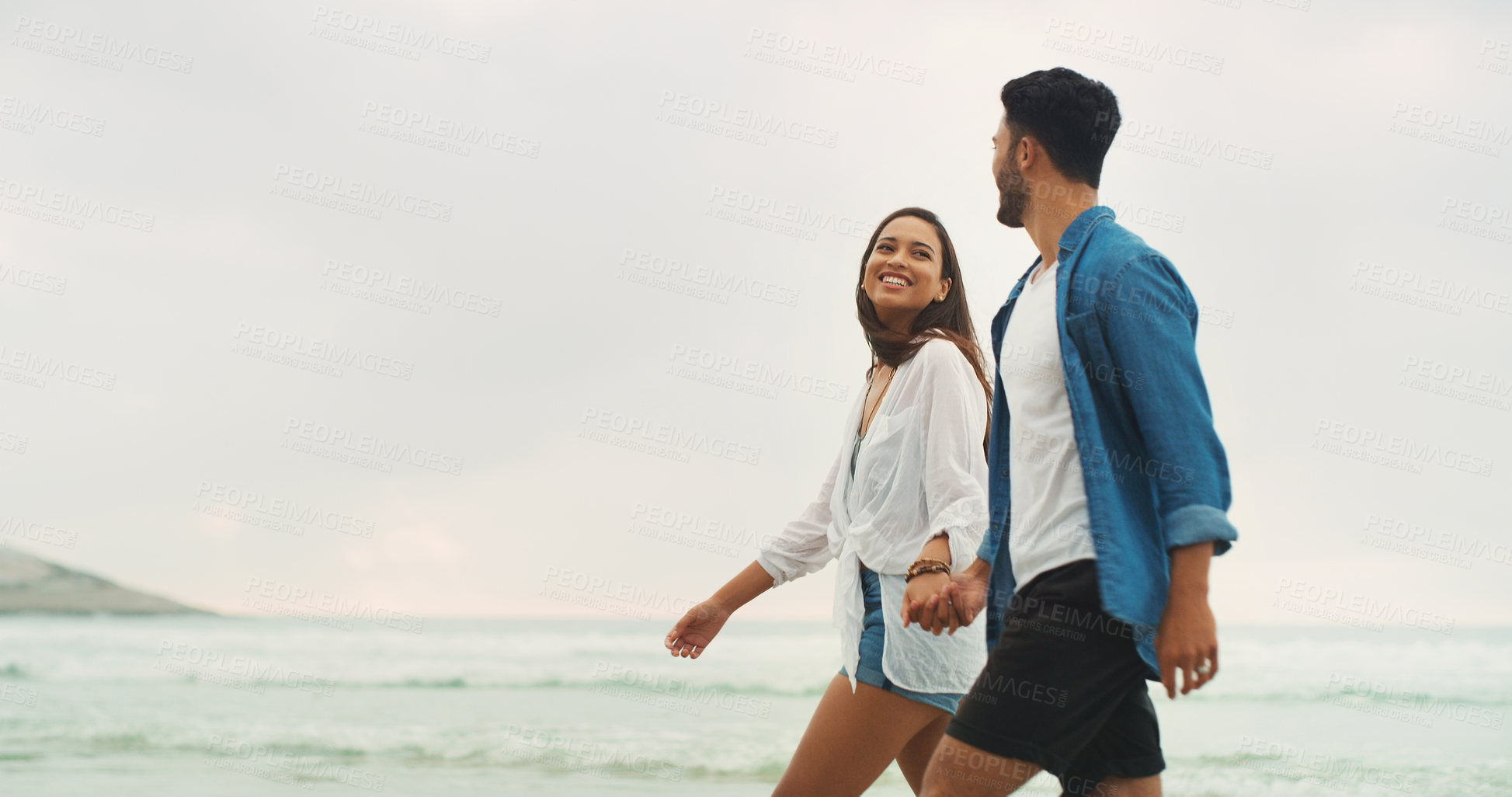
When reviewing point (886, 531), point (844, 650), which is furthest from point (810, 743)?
point (886, 531)

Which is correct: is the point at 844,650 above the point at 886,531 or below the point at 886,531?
below

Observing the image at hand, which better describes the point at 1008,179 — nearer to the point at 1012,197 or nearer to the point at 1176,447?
the point at 1012,197

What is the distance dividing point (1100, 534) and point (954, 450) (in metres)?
0.85

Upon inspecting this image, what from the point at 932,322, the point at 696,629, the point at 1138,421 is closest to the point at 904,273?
the point at 932,322

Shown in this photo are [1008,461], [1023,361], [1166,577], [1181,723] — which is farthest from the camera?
[1181,723]

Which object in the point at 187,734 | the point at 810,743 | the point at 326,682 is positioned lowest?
the point at 326,682

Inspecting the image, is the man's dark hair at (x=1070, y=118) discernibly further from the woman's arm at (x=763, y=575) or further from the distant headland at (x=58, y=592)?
the distant headland at (x=58, y=592)

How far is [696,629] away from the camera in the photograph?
3062 mm

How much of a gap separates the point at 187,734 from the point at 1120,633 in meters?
9.88

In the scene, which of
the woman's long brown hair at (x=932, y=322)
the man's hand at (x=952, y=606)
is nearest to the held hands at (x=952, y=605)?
the man's hand at (x=952, y=606)

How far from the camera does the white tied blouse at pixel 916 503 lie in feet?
8.23

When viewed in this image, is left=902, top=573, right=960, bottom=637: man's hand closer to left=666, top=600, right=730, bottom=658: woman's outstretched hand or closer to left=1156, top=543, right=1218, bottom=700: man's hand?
left=1156, top=543, right=1218, bottom=700: man's hand

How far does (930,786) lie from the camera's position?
70.7 inches

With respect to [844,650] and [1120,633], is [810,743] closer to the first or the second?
[844,650]
